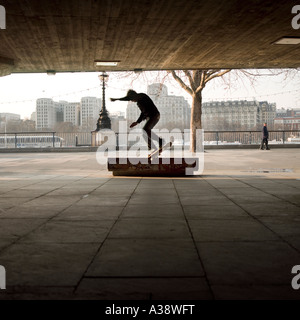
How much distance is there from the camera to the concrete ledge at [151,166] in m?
10.4

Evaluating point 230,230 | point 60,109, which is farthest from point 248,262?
point 60,109

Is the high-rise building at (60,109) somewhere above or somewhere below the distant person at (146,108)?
above

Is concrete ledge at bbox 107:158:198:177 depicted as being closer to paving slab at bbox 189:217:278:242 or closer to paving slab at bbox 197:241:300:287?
paving slab at bbox 189:217:278:242

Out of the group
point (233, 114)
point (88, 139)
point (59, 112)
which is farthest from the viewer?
point (233, 114)

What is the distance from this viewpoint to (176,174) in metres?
10.6

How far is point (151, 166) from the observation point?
10375 mm

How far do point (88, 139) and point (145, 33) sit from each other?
23311 mm

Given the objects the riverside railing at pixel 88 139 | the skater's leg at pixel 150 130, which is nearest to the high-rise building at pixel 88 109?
the riverside railing at pixel 88 139

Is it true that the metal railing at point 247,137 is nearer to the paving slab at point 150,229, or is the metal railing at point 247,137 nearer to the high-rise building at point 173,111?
the paving slab at point 150,229

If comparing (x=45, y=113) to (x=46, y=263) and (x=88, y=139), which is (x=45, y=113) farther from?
(x=46, y=263)

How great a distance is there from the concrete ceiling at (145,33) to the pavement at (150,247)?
415 centimetres
